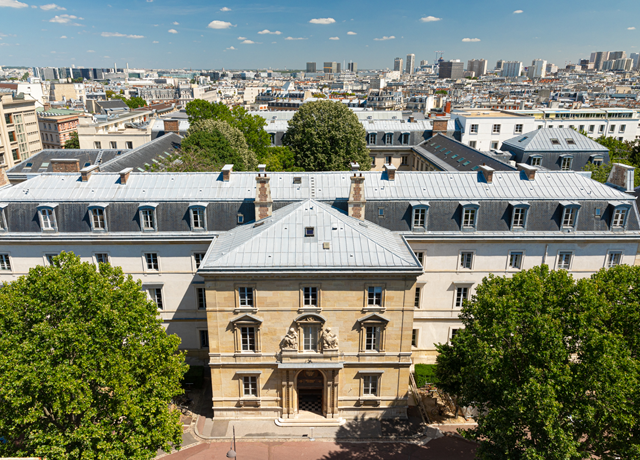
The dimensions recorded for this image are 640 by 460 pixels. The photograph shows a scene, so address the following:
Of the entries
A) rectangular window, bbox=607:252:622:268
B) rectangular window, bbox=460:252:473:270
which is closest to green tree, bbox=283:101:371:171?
rectangular window, bbox=460:252:473:270

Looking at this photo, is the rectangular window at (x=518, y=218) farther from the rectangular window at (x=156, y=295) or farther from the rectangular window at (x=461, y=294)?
the rectangular window at (x=156, y=295)

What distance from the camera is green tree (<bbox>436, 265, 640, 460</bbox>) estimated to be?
Result: 24562 millimetres

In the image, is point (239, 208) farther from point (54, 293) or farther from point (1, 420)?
point (1, 420)

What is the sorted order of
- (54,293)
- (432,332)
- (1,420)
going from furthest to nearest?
(432,332) → (54,293) → (1,420)

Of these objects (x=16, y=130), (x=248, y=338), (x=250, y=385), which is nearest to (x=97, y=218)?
(x=248, y=338)

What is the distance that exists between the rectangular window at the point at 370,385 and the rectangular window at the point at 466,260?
14.7 meters

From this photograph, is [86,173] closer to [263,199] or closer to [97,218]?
[97,218]

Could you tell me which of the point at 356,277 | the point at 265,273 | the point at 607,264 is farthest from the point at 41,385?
the point at 607,264

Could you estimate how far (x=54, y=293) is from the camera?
27344 millimetres

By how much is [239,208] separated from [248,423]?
19909 millimetres

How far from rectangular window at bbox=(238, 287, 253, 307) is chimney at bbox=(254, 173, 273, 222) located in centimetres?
830

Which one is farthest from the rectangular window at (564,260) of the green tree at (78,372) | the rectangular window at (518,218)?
the green tree at (78,372)

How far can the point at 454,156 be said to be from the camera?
72.7 m

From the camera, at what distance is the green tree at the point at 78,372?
25.2 meters
